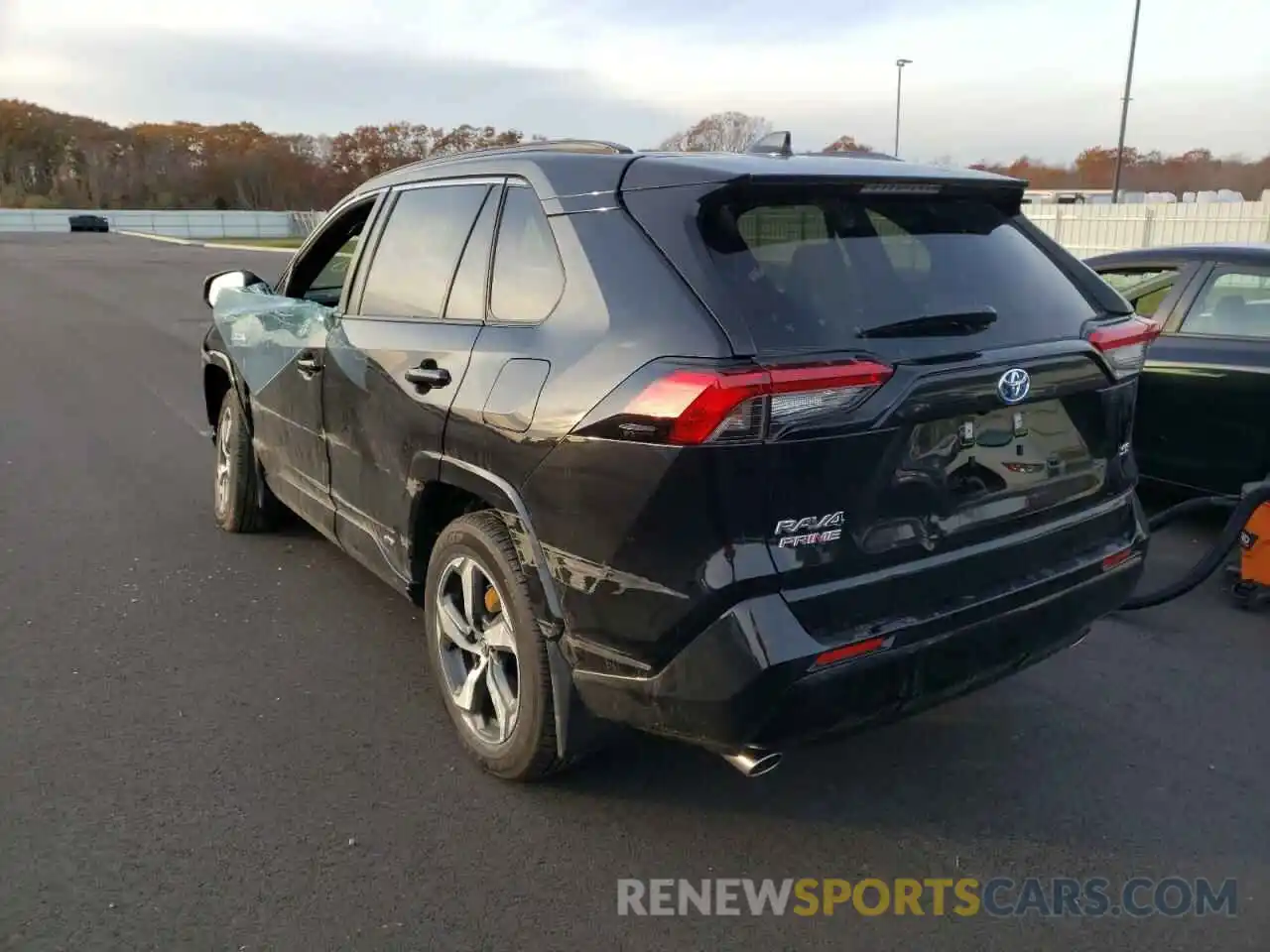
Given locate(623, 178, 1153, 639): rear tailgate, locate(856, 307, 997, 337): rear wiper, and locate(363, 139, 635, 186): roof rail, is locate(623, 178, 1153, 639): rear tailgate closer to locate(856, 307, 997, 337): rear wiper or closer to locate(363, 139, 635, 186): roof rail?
locate(856, 307, 997, 337): rear wiper

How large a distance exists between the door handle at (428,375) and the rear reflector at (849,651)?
4.89 feet

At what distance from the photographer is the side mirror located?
216 inches

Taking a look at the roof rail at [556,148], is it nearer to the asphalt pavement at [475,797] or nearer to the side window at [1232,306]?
the asphalt pavement at [475,797]

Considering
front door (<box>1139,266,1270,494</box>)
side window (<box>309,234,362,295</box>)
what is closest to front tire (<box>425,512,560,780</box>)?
side window (<box>309,234,362,295</box>)

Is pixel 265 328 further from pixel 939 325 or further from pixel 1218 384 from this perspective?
pixel 1218 384

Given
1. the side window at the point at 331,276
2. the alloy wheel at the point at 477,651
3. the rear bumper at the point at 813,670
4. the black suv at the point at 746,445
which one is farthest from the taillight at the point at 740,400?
the side window at the point at 331,276

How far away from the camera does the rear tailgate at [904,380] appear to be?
2529 mm

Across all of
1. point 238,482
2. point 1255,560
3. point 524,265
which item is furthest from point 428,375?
point 1255,560

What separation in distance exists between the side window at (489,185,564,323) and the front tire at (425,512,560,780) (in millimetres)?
643

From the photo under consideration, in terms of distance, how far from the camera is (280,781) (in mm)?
3330

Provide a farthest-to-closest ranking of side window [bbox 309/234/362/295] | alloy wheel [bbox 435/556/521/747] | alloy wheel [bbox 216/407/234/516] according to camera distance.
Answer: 1. alloy wheel [bbox 216/407/234/516]
2. side window [bbox 309/234/362/295]
3. alloy wheel [bbox 435/556/521/747]

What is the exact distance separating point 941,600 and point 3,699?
11.1 ft

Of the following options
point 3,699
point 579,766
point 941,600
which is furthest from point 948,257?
point 3,699

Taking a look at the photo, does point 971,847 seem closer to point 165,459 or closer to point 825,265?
point 825,265
